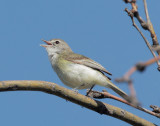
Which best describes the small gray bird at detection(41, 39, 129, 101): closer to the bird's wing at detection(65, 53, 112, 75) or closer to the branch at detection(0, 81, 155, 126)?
the bird's wing at detection(65, 53, 112, 75)

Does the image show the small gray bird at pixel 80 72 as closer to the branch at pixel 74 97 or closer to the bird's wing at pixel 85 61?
the bird's wing at pixel 85 61

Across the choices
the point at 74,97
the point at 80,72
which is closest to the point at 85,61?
the point at 80,72

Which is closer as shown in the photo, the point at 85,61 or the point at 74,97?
the point at 74,97

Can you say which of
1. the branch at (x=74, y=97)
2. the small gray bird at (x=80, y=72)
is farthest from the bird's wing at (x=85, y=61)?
the branch at (x=74, y=97)

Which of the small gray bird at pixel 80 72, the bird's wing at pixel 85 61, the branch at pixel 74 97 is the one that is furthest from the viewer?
the bird's wing at pixel 85 61

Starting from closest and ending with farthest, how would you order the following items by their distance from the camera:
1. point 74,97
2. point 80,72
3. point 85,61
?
point 74,97, point 80,72, point 85,61

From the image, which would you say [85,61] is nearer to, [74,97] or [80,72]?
[80,72]

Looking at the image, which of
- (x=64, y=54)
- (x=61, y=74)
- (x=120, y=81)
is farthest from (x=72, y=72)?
(x=120, y=81)

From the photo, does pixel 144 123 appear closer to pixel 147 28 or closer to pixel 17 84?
pixel 147 28
